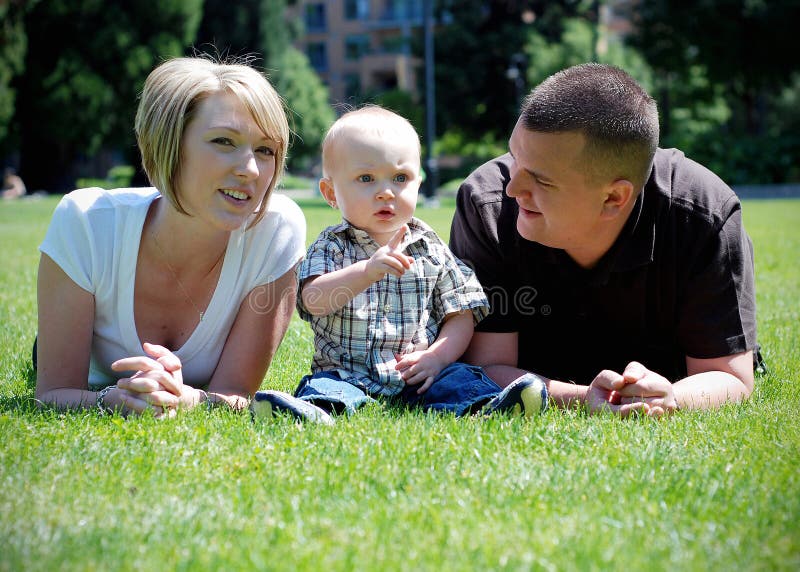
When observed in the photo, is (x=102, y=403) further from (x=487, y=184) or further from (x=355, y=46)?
(x=355, y=46)

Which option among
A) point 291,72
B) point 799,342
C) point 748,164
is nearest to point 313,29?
point 291,72

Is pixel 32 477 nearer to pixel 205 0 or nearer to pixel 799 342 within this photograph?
pixel 799 342

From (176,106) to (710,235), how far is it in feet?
7.40

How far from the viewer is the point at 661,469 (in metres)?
2.88

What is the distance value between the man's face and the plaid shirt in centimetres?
52

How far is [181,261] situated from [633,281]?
78.7 inches

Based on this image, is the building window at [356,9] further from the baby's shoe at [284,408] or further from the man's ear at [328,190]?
the baby's shoe at [284,408]

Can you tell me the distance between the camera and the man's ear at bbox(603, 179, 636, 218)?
354cm

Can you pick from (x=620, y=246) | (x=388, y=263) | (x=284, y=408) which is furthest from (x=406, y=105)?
(x=284, y=408)

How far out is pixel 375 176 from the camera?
3.93 metres

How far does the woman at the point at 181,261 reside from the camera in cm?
354

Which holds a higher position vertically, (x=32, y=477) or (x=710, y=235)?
(x=710, y=235)

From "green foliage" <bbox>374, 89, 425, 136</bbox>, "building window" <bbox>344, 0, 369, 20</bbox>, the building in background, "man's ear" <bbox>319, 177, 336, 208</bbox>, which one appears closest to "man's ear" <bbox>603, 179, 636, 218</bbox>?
"man's ear" <bbox>319, 177, 336, 208</bbox>

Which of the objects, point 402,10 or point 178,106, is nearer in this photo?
point 178,106
